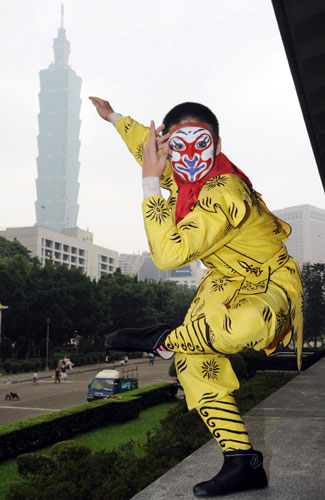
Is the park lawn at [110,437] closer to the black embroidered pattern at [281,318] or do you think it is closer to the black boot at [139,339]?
the black boot at [139,339]

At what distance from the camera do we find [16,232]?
109188 millimetres

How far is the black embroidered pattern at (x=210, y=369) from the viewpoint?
308 cm

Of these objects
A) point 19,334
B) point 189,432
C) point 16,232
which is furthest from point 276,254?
point 16,232

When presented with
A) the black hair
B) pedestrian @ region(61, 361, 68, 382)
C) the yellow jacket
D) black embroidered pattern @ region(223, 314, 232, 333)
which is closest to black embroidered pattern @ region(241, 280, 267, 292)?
the yellow jacket

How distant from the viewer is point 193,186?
307 cm

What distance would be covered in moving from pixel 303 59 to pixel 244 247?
240cm

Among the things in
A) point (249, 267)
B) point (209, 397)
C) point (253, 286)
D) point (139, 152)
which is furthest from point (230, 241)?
point (139, 152)

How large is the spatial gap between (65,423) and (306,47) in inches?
486

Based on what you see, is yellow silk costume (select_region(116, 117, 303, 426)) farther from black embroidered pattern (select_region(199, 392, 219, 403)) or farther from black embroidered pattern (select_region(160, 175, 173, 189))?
black embroidered pattern (select_region(160, 175, 173, 189))

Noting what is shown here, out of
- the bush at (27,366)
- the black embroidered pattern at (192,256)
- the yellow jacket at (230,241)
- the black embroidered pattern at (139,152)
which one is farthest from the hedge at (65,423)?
the bush at (27,366)

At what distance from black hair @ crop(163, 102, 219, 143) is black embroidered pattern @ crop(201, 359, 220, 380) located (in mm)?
1408

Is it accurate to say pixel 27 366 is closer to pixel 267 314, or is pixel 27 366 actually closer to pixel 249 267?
pixel 249 267

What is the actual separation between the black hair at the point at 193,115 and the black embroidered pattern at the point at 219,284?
0.89 metres

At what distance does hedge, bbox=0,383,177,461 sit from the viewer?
473 inches
